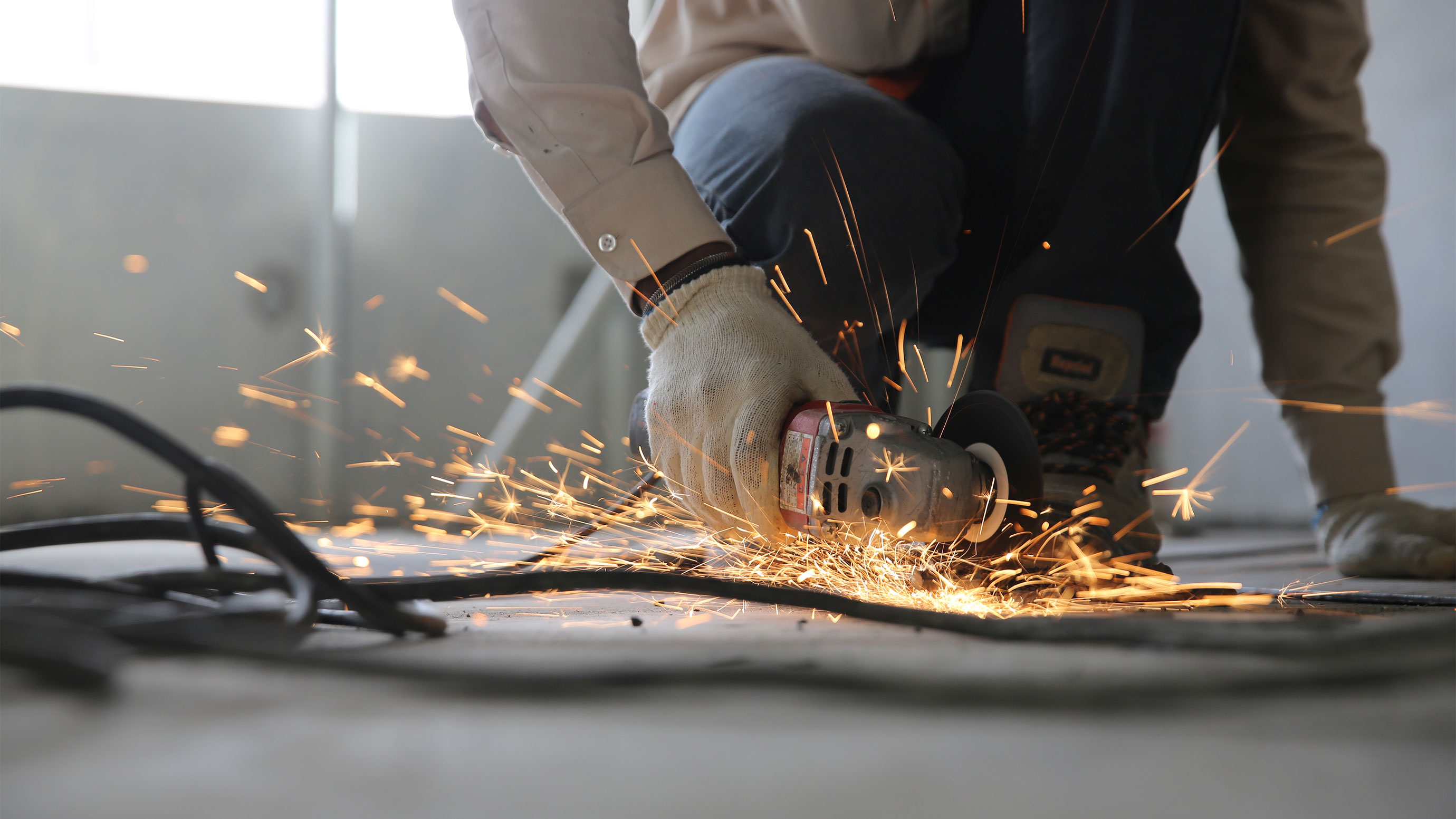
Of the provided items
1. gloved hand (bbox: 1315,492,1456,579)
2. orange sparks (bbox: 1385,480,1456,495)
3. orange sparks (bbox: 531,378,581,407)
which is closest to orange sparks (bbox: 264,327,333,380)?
orange sparks (bbox: 531,378,581,407)

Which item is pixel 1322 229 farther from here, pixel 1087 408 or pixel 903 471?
pixel 903 471

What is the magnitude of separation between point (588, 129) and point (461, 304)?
8.38 feet

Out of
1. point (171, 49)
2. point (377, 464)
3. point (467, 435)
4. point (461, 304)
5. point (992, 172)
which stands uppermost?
point (171, 49)

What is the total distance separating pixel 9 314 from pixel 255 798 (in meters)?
3.58

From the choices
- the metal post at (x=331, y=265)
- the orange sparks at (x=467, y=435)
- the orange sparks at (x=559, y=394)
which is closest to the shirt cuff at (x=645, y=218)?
the orange sparks at (x=559, y=394)

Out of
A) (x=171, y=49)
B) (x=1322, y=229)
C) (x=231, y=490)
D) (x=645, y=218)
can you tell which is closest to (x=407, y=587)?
(x=231, y=490)

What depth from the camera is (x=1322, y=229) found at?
4.32 ft

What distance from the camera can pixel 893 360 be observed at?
4.42 ft

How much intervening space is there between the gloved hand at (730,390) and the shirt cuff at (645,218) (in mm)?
49

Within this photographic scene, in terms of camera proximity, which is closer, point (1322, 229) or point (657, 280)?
point (657, 280)

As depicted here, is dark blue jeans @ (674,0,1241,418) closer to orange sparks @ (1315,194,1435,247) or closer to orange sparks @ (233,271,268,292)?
orange sparks @ (1315,194,1435,247)

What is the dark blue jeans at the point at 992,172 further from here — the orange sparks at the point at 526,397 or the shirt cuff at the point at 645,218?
the orange sparks at the point at 526,397

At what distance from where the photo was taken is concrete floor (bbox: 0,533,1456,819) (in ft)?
1.01

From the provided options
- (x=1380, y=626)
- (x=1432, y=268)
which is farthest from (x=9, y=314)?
(x=1432, y=268)
